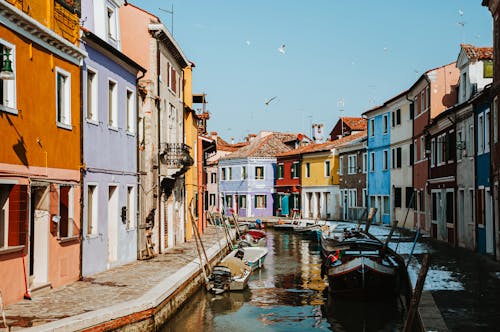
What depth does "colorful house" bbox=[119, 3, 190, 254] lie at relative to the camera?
2170 cm

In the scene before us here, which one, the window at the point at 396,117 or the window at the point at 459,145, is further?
the window at the point at 396,117

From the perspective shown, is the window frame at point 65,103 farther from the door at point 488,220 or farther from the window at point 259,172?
the window at point 259,172

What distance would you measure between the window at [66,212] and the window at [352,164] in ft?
113

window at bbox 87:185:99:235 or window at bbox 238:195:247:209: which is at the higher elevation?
window at bbox 87:185:99:235

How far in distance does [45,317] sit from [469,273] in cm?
1208

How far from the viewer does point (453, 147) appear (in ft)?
88.4

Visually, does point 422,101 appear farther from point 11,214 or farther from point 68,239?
point 11,214

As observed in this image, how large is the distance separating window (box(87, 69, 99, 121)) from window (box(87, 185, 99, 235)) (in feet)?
6.32

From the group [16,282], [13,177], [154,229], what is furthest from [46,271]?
[154,229]

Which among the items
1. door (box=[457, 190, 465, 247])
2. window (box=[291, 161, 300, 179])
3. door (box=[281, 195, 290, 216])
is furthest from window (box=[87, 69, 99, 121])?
door (box=[281, 195, 290, 216])

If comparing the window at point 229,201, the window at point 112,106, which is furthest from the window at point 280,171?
the window at point 112,106

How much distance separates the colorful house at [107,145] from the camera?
16.4 metres

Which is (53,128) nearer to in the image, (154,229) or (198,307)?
(198,307)

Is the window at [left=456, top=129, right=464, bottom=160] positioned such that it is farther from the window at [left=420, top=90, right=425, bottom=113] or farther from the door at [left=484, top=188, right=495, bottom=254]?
Answer: the window at [left=420, top=90, right=425, bottom=113]
